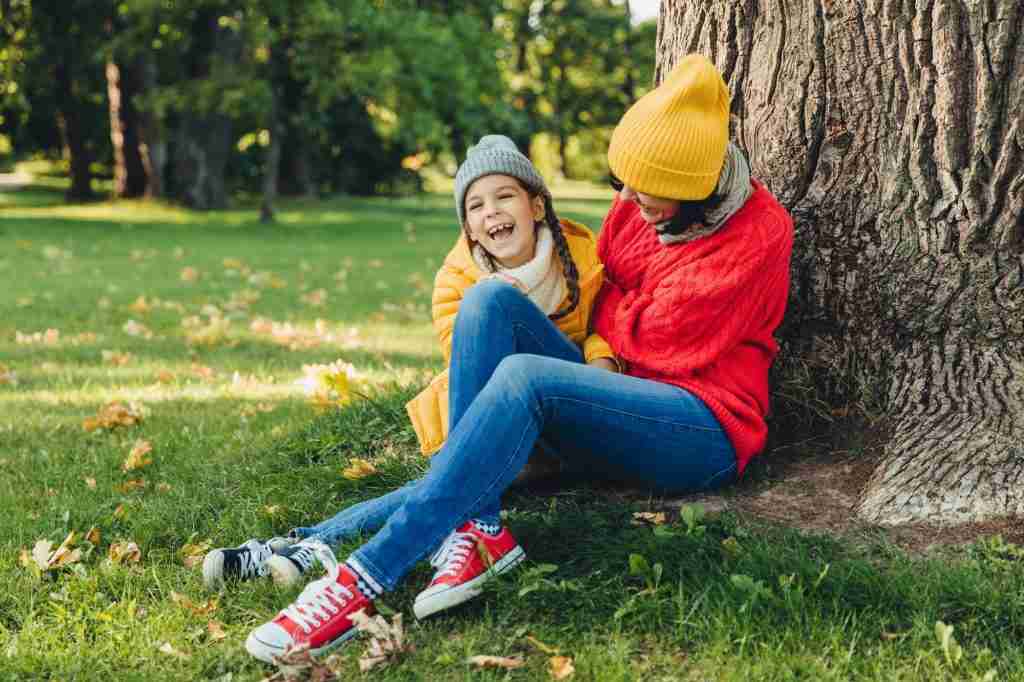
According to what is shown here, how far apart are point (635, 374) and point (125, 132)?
75.0ft

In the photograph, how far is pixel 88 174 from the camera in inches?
1005

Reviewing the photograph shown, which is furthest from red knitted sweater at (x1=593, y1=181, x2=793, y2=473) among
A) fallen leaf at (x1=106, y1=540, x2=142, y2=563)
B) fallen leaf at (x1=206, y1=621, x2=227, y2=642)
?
fallen leaf at (x1=106, y1=540, x2=142, y2=563)

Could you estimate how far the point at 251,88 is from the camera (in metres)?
18.2

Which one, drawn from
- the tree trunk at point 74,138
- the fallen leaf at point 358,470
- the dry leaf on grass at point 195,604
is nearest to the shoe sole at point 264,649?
the dry leaf on grass at point 195,604

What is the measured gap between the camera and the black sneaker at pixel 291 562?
3100 millimetres

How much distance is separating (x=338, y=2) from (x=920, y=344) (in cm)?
1691

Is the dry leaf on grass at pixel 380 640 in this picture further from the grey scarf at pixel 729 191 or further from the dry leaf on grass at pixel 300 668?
the grey scarf at pixel 729 191

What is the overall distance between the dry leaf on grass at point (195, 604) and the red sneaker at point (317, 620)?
315 mm

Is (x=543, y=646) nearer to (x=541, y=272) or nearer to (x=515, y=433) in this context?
(x=515, y=433)

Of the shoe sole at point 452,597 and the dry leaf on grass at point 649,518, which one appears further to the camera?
the dry leaf on grass at point 649,518

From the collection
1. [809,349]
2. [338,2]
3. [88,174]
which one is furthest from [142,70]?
[809,349]

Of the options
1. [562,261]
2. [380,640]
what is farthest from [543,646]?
[562,261]

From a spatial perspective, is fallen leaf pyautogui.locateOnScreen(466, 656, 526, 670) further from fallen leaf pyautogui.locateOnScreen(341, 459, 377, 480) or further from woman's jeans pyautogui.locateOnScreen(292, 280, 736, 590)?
fallen leaf pyautogui.locateOnScreen(341, 459, 377, 480)

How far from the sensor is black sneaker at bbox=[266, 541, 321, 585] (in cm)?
310
